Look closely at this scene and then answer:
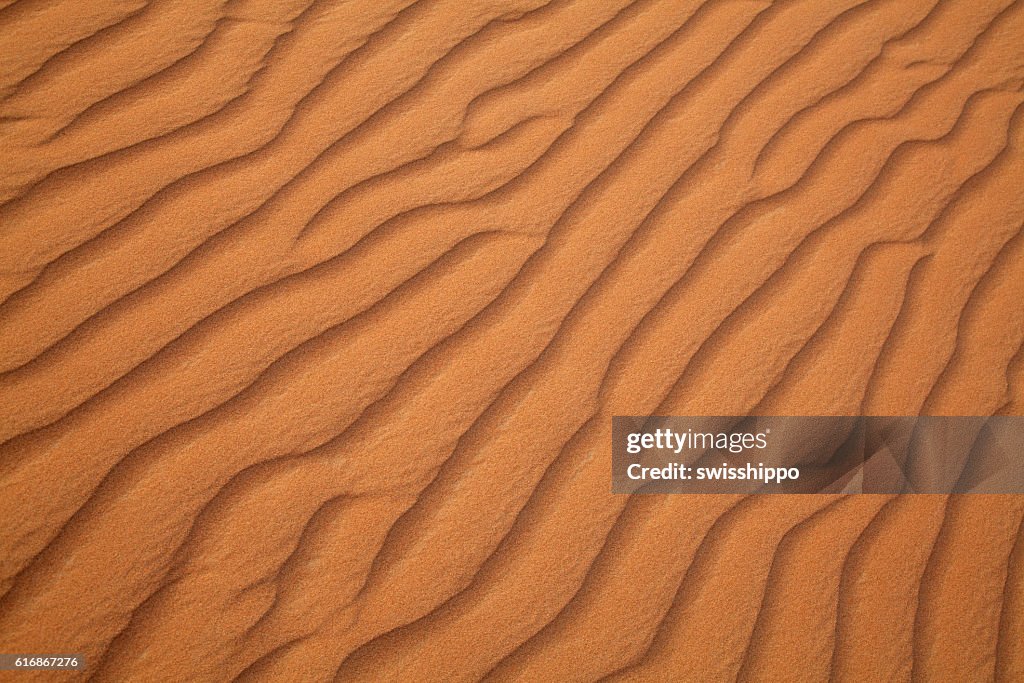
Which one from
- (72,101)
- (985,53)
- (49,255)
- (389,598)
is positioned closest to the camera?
(389,598)

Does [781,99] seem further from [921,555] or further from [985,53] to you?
[921,555]

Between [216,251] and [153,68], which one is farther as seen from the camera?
[153,68]

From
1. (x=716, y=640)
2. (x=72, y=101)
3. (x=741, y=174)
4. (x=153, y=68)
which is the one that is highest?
(x=153, y=68)

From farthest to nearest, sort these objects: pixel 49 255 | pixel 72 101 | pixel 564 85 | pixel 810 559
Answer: pixel 564 85 → pixel 72 101 → pixel 49 255 → pixel 810 559

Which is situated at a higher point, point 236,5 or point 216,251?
point 236,5

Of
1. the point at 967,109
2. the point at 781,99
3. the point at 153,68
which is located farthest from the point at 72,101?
the point at 967,109
